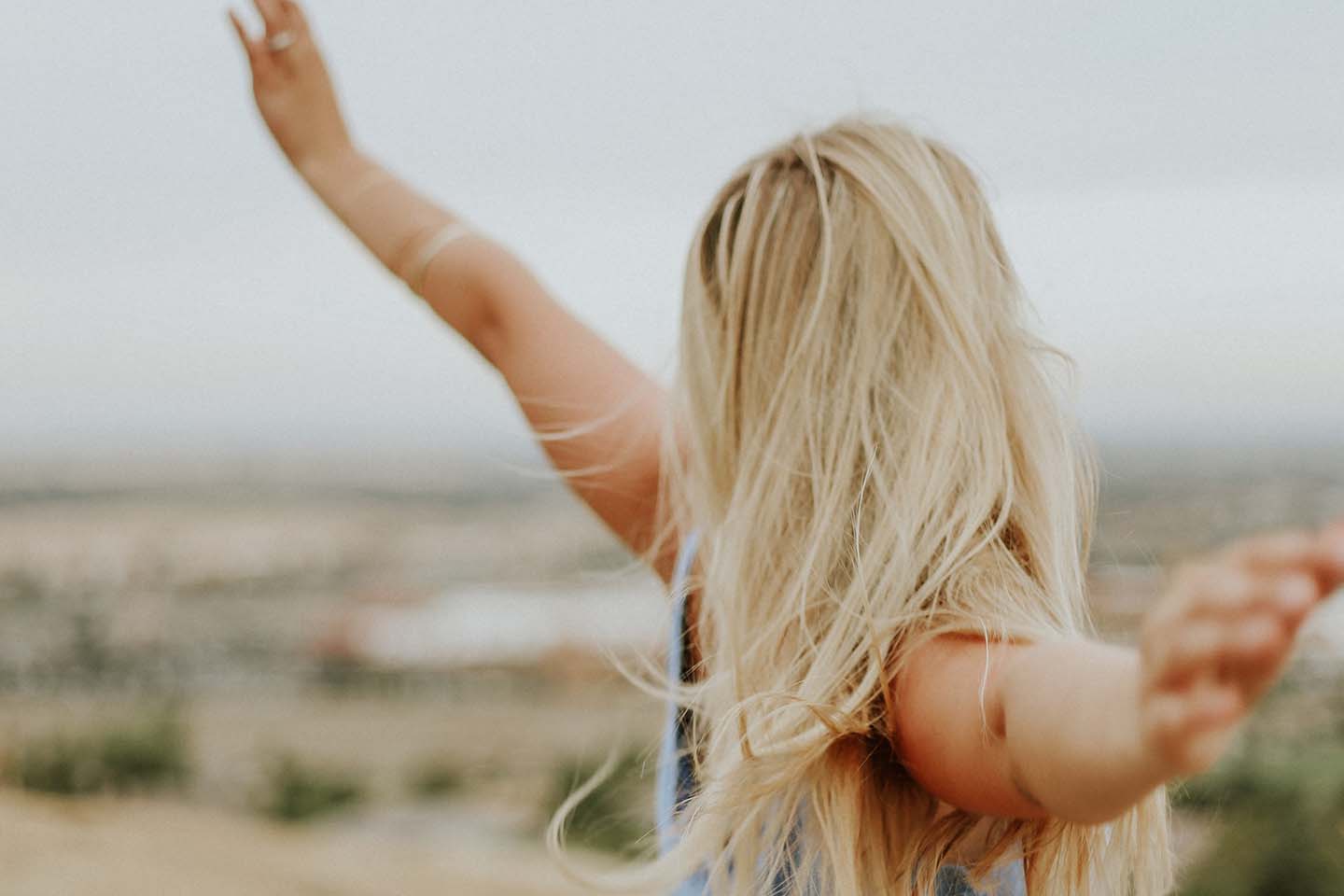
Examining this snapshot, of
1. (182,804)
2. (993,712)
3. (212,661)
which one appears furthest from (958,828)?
(212,661)

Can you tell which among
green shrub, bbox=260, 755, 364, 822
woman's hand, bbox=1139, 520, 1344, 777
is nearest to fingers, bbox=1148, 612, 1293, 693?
woman's hand, bbox=1139, 520, 1344, 777

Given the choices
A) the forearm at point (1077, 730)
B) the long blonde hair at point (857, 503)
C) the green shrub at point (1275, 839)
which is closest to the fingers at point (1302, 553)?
the forearm at point (1077, 730)

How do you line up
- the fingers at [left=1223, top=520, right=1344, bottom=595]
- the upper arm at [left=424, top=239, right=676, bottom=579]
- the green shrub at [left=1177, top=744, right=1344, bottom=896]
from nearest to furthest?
the fingers at [left=1223, top=520, right=1344, bottom=595] < the upper arm at [left=424, top=239, right=676, bottom=579] < the green shrub at [left=1177, top=744, right=1344, bottom=896]

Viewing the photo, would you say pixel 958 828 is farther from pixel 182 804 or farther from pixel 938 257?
pixel 182 804

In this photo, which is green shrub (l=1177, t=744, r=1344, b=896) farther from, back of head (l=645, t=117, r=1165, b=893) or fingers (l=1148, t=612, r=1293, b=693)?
fingers (l=1148, t=612, r=1293, b=693)

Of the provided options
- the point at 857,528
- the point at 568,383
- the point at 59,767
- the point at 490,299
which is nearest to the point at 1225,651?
the point at 857,528

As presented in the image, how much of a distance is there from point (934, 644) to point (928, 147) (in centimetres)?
58

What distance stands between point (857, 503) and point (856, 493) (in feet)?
0.05

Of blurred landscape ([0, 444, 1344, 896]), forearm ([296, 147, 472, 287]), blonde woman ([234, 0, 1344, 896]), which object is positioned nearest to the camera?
blonde woman ([234, 0, 1344, 896])

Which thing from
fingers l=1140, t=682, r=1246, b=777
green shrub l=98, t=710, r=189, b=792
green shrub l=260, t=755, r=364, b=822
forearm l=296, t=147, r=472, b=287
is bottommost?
green shrub l=260, t=755, r=364, b=822

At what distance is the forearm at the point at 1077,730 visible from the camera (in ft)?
2.47

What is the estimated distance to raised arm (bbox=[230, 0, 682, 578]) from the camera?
5.29ft

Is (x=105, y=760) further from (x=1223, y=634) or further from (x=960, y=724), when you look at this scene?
(x=1223, y=634)

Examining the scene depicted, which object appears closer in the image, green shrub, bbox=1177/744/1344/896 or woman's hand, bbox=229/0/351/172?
woman's hand, bbox=229/0/351/172
